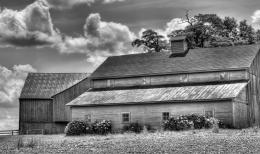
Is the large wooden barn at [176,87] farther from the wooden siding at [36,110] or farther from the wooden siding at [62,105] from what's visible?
the wooden siding at [36,110]

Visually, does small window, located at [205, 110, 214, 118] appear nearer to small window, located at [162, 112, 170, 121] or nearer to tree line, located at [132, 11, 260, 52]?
small window, located at [162, 112, 170, 121]

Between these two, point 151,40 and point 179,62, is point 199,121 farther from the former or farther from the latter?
point 151,40

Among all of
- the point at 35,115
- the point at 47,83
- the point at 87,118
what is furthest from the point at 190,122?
the point at 47,83

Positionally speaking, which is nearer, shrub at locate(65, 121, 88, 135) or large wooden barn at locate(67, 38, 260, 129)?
large wooden barn at locate(67, 38, 260, 129)

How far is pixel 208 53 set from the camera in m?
52.9

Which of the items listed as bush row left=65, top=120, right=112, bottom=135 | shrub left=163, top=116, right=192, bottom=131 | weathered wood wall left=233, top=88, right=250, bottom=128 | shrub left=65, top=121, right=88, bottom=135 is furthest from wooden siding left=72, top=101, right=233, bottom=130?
shrub left=65, top=121, right=88, bottom=135

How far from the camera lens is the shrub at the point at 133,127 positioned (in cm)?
4480

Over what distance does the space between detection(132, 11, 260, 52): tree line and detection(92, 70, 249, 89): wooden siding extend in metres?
17.8

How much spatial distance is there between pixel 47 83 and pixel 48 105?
364 cm

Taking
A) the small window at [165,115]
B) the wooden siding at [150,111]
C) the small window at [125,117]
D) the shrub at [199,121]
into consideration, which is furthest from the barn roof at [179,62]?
the shrub at [199,121]

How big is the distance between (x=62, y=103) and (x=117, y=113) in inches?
611

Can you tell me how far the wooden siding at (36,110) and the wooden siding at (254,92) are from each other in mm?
26365

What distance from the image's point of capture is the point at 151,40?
2896 inches

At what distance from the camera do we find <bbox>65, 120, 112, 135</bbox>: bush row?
4400 cm
